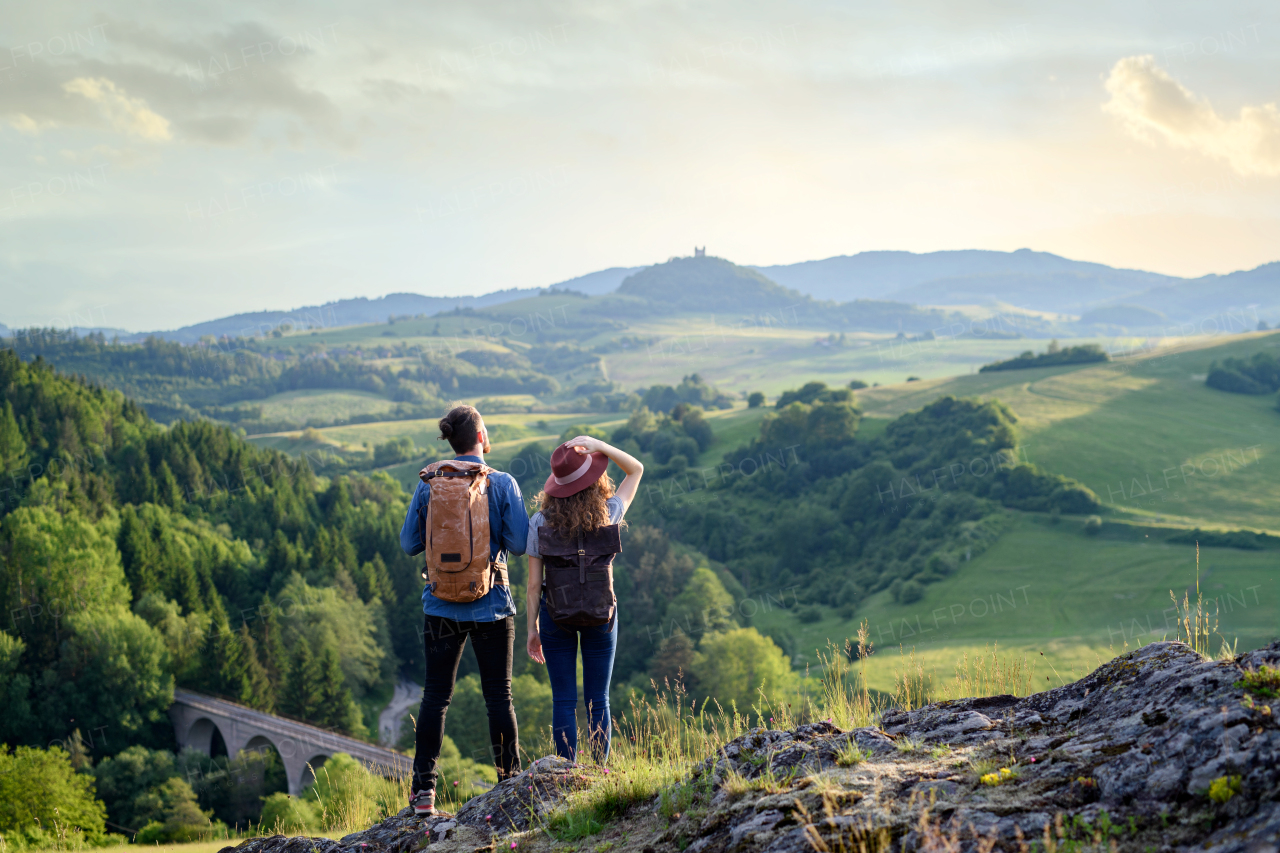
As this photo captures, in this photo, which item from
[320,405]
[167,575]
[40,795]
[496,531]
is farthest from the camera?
[320,405]

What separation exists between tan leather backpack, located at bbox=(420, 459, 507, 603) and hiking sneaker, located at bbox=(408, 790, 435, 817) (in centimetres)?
130

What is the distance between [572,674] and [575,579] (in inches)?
29.8

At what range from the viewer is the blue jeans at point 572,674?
5277mm

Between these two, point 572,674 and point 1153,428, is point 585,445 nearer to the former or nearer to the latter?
point 572,674

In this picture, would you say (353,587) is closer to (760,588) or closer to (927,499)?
(760,588)

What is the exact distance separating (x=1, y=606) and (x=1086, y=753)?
2116 inches

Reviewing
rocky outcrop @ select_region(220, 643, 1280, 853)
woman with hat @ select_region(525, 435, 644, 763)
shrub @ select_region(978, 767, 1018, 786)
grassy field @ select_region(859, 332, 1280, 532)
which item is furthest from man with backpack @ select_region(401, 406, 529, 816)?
grassy field @ select_region(859, 332, 1280, 532)

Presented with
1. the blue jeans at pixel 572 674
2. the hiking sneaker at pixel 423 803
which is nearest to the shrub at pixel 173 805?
the hiking sneaker at pixel 423 803

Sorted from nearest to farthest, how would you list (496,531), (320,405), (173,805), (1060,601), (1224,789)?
(1224,789)
(496,531)
(173,805)
(1060,601)
(320,405)

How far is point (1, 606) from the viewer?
41.6 meters

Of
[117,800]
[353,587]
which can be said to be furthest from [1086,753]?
[353,587]

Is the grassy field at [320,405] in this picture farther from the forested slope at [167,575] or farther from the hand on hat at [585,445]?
the hand on hat at [585,445]

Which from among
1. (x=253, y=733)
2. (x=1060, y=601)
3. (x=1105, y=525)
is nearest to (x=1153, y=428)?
(x=1105, y=525)

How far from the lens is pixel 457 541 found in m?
5.02
